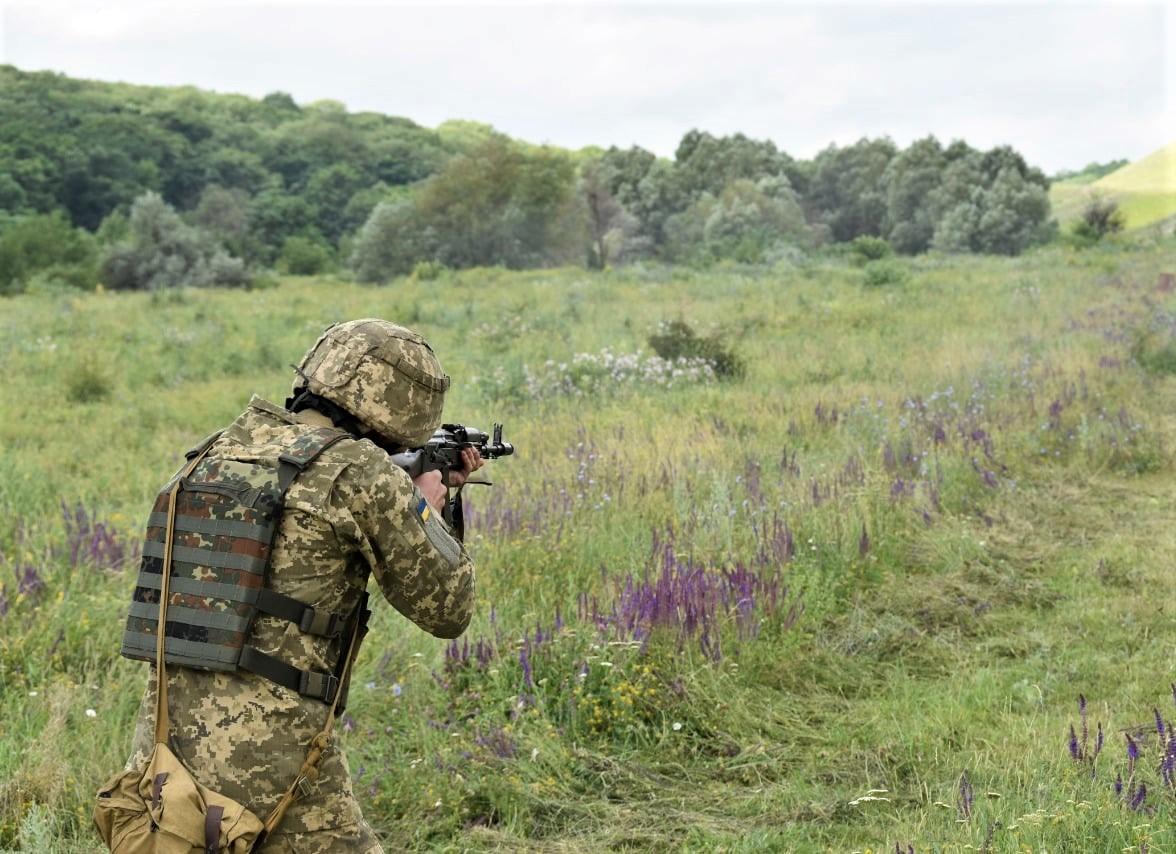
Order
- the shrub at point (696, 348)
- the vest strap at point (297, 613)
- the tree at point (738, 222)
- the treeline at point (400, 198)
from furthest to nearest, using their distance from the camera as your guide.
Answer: the tree at point (738, 222) → the treeline at point (400, 198) → the shrub at point (696, 348) → the vest strap at point (297, 613)

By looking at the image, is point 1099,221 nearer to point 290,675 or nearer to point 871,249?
point 871,249

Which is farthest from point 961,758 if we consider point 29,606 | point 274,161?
point 274,161

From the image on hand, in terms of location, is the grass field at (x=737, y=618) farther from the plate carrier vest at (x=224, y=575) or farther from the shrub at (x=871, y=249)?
the shrub at (x=871, y=249)

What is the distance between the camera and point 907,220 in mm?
59406

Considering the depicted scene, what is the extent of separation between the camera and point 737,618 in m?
4.64

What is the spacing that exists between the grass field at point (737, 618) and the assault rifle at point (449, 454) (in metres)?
1.31

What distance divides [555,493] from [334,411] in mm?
3949

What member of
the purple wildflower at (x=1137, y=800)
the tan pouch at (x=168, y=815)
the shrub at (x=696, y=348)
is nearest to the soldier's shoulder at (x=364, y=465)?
the tan pouch at (x=168, y=815)

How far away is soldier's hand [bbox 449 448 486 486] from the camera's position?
9.45 ft

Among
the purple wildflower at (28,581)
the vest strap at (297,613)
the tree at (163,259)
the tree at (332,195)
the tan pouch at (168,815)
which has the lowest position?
the purple wildflower at (28,581)

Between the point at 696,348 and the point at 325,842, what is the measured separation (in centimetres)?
979

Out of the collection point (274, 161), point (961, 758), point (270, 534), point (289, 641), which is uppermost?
point (274, 161)

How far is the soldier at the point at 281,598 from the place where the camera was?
2.20m

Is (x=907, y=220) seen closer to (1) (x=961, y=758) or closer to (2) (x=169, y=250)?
(2) (x=169, y=250)
